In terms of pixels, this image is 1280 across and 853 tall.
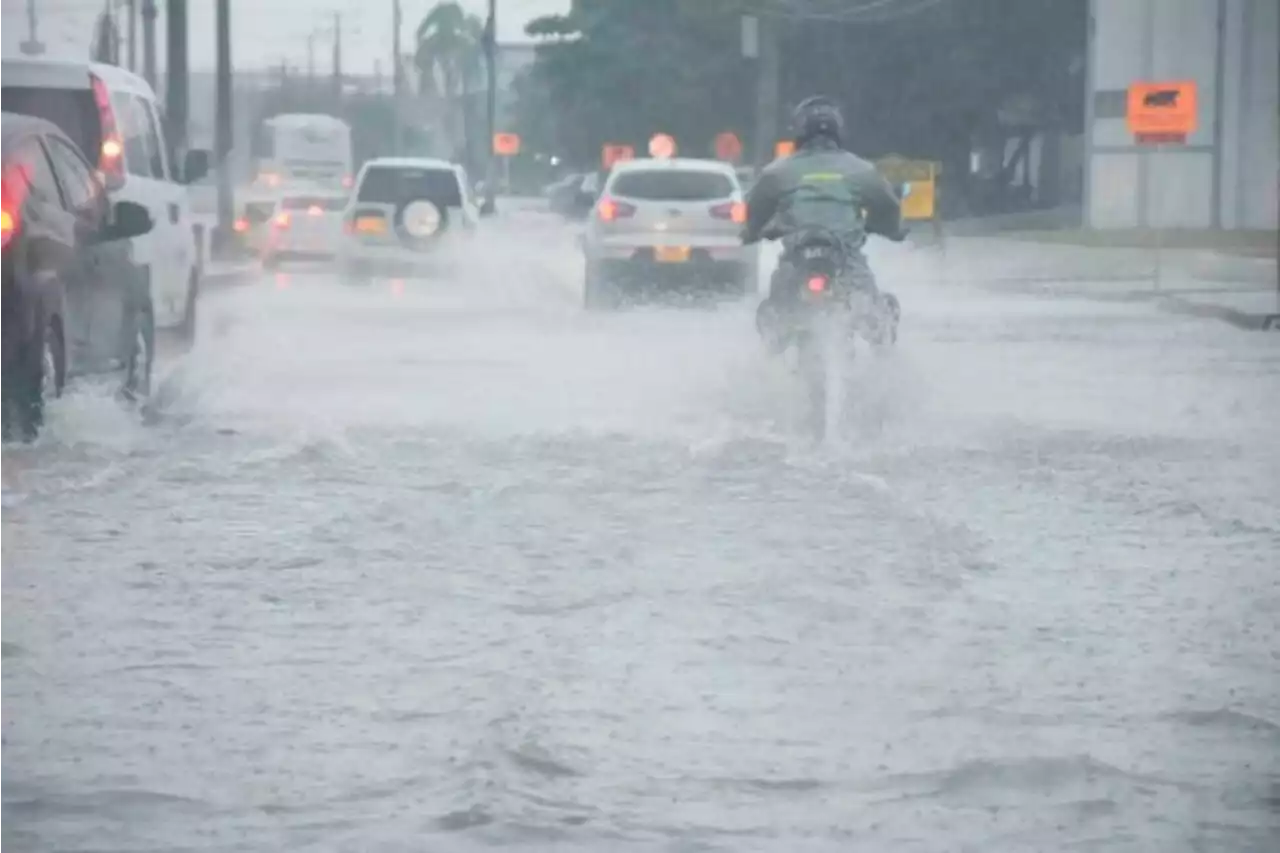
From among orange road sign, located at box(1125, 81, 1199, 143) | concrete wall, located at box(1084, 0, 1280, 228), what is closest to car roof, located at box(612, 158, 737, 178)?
orange road sign, located at box(1125, 81, 1199, 143)

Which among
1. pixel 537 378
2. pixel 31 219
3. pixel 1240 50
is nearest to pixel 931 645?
pixel 31 219

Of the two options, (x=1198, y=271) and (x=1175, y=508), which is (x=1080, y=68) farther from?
(x=1175, y=508)

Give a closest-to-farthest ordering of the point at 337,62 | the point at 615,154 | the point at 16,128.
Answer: the point at 16,128, the point at 615,154, the point at 337,62

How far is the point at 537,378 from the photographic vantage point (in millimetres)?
19734

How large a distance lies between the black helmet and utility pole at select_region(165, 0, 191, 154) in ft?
88.9

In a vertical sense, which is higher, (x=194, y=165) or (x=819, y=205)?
(x=194, y=165)

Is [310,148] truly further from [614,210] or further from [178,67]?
[614,210]

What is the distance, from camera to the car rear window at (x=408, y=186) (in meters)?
35.3

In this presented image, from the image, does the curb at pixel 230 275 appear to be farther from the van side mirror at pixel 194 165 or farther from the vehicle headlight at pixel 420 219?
the van side mirror at pixel 194 165

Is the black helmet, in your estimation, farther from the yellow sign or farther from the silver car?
the yellow sign

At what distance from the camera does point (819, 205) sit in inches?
590

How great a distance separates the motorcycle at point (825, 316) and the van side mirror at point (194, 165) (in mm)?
6150

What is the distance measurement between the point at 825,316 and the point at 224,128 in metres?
35.7

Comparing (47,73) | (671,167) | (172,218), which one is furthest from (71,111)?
(671,167)
